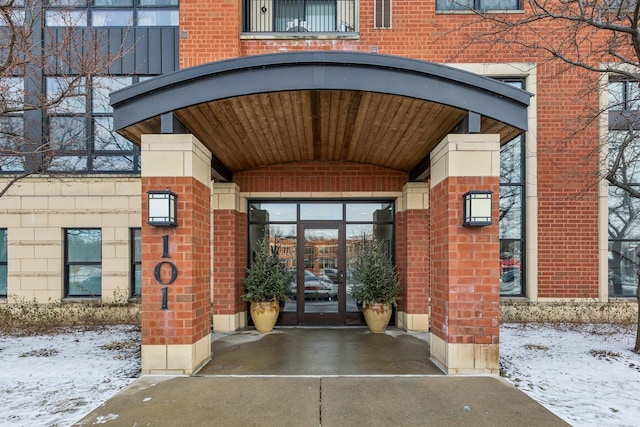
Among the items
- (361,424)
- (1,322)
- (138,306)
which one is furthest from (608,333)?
(1,322)

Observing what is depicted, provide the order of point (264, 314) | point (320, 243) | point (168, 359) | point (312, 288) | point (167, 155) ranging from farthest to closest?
point (320, 243) < point (312, 288) < point (264, 314) < point (167, 155) < point (168, 359)

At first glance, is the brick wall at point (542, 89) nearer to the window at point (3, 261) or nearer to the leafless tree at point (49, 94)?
the leafless tree at point (49, 94)

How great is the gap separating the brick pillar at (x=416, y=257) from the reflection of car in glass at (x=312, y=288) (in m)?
1.65

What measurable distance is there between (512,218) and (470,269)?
4.51m

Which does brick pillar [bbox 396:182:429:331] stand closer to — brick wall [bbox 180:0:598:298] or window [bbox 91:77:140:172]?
brick wall [bbox 180:0:598:298]

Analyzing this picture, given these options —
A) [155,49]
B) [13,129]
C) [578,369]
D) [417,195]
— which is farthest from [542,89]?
[13,129]

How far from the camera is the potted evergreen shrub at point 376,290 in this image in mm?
7805

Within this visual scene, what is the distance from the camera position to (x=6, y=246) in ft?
30.5

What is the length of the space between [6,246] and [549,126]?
12.5 m

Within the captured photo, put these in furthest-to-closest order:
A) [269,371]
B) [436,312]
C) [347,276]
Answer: [347,276]
[436,312]
[269,371]

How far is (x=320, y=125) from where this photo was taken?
245 inches

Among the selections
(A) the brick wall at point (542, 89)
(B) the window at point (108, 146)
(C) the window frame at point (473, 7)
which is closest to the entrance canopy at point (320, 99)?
(A) the brick wall at point (542, 89)

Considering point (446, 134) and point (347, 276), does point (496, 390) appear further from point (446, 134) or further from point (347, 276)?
point (347, 276)

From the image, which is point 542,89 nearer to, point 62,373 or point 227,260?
point 227,260
